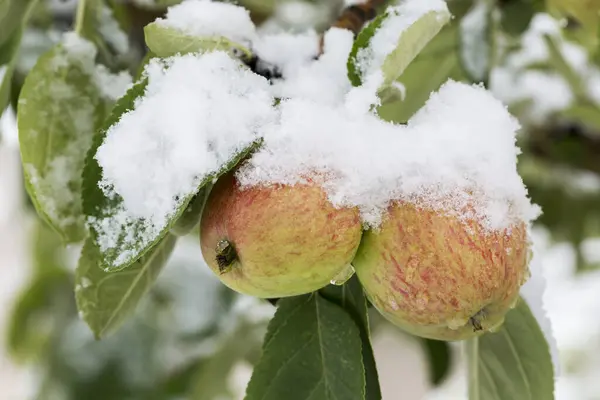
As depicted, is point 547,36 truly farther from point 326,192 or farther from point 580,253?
point 326,192

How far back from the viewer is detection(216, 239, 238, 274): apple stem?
0.44 metres

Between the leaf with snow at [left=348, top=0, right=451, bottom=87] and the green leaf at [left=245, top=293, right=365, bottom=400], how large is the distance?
178 millimetres

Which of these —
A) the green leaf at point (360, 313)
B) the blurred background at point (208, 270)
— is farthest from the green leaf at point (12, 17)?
the green leaf at point (360, 313)

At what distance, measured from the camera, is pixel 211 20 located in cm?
52

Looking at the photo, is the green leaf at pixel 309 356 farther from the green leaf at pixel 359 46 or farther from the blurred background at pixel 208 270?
the blurred background at pixel 208 270

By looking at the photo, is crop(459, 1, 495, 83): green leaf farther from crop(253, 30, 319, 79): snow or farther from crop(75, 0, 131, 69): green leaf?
crop(75, 0, 131, 69): green leaf

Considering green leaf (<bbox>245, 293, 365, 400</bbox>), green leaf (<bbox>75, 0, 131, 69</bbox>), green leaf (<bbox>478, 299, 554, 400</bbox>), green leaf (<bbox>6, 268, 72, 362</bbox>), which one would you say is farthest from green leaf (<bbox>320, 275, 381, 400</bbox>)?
green leaf (<bbox>6, 268, 72, 362</bbox>)

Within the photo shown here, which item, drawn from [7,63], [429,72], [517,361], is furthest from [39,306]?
[517,361]

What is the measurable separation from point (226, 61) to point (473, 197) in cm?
19

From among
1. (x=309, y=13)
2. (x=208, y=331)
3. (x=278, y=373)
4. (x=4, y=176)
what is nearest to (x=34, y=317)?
(x=208, y=331)

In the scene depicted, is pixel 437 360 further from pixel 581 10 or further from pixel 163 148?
pixel 163 148

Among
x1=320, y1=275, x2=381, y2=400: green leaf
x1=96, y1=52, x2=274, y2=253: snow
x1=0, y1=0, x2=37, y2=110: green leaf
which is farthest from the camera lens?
x1=0, y1=0, x2=37, y2=110: green leaf

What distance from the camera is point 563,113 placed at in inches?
42.0

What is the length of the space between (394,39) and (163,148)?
7.0 inches
